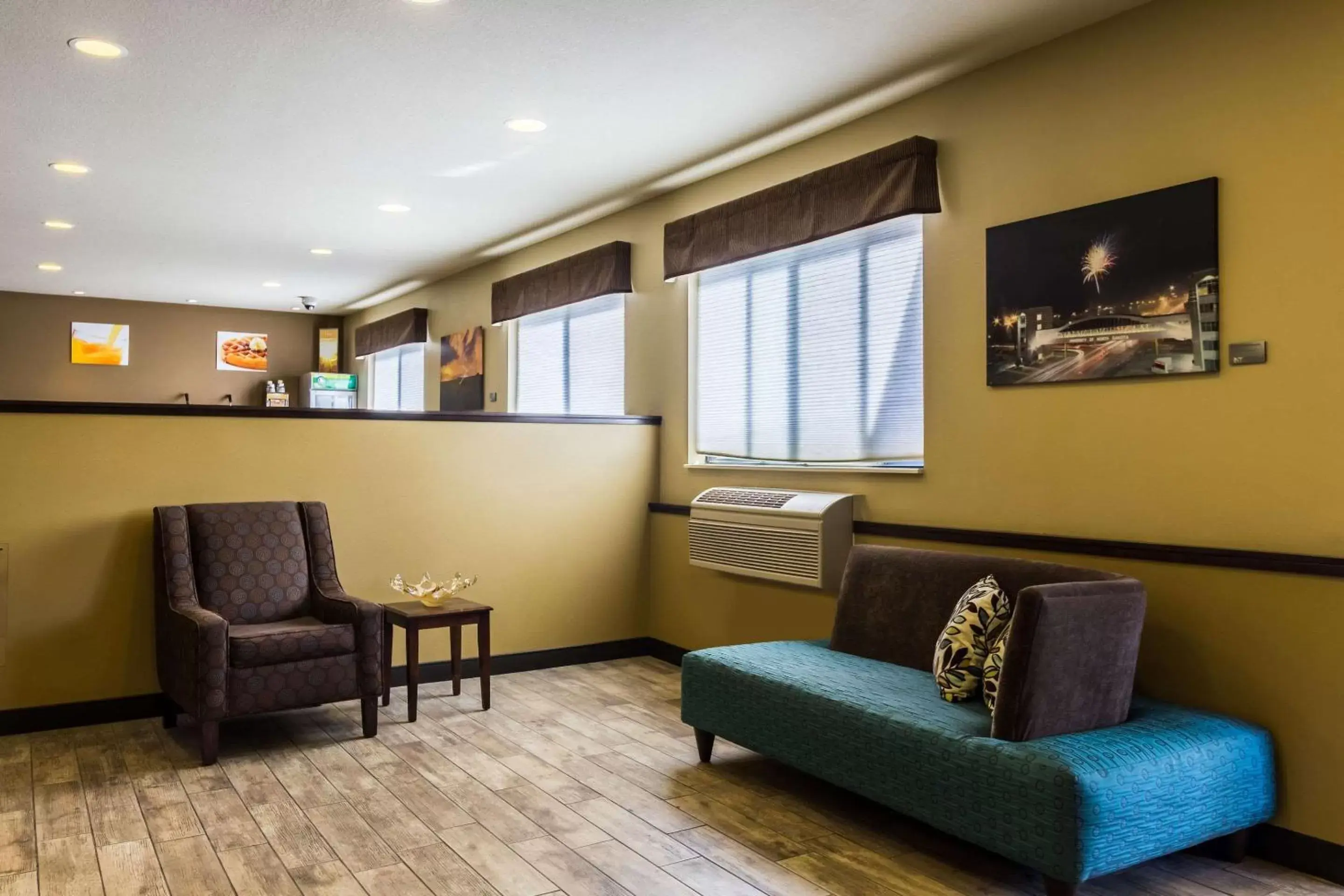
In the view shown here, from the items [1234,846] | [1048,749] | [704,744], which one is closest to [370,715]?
[704,744]

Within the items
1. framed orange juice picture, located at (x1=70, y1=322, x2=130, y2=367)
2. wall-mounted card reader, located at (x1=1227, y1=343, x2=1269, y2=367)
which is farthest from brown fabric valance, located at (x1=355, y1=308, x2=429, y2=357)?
wall-mounted card reader, located at (x1=1227, y1=343, x2=1269, y2=367)

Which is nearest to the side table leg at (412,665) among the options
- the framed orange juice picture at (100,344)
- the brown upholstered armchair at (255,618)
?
the brown upholstered armchair at (255,618)

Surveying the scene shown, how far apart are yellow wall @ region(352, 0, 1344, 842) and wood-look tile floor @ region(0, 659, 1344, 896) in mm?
638

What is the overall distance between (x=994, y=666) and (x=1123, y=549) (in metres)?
0.66

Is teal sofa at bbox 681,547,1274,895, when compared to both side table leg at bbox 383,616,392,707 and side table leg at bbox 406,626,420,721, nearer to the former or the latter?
side table leg at bbox 406,626,420,721

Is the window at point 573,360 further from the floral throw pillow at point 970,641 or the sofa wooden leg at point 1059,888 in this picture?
the sofa wooden leg at point 1059,888

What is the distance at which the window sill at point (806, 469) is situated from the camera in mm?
4129

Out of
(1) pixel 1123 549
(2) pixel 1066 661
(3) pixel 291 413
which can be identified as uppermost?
(3) pixel 291 413

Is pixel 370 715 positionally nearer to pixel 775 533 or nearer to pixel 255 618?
pixel 255 618

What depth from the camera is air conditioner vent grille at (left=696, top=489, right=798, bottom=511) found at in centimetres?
454

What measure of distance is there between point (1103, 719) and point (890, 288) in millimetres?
2061

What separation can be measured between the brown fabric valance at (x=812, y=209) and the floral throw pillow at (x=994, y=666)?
1762 millimetres

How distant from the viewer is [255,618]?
161 inches

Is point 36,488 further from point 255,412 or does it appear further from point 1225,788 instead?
point 1225,788
